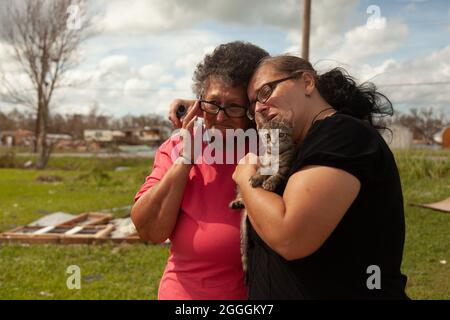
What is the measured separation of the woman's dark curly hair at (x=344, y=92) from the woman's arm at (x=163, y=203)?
24.7 inches

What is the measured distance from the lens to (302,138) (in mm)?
1940

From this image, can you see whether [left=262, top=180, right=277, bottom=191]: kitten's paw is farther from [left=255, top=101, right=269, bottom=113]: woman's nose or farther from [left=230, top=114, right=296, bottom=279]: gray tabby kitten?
[left=255, top=101, right=269, bottom=113]: woman's nose

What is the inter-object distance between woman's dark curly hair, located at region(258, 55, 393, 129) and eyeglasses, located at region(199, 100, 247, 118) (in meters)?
0.24

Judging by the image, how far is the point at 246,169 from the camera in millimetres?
1983

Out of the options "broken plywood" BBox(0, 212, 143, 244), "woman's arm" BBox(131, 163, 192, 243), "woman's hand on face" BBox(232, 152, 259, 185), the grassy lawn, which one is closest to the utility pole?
the grassy lawn

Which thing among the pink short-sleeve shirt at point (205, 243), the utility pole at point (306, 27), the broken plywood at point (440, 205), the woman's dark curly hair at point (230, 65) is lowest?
the broken plywood at point (440, 205)


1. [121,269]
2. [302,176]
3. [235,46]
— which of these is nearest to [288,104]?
[302,176]

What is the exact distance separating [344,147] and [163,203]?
95cm

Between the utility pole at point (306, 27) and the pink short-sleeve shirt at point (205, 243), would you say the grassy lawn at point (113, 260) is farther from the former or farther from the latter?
the utility pole at point (306, 27)

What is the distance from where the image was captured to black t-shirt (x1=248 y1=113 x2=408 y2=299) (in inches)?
65.6

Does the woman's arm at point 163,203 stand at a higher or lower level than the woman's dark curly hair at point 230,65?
lower

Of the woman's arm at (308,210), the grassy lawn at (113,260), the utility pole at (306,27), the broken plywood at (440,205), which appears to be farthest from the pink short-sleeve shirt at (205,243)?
the broken plywood at (440,205)

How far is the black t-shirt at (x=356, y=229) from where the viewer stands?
5.46 feet

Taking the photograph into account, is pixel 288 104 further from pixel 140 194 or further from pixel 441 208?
pixel 441 208
